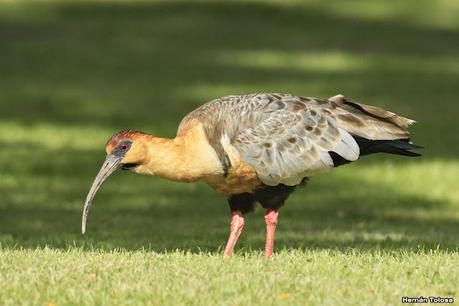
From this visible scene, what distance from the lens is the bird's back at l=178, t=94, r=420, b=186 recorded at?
1009cm

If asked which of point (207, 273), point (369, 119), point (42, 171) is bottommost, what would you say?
point (42, 171)

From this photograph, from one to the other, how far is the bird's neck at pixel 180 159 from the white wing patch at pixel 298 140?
508 millimetres

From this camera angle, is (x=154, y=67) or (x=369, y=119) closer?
(x=369, y=119)

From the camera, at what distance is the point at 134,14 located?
3412 centimetres

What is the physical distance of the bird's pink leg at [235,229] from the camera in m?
10.5

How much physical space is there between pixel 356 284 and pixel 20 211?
861 centimetres

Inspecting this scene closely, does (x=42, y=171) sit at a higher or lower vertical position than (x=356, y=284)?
lower

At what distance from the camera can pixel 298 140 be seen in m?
10.4

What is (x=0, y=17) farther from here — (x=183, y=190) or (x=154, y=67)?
(x=183, y=190)

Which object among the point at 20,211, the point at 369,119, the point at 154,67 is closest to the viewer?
the point at 369,119

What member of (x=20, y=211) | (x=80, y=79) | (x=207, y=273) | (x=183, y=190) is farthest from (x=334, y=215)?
(x=80, y=79)

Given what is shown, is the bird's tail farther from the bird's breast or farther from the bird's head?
the bird's head

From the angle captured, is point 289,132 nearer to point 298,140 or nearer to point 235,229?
point 298,140

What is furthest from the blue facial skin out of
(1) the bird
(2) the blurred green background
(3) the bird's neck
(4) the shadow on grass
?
(2) the blurred green background
